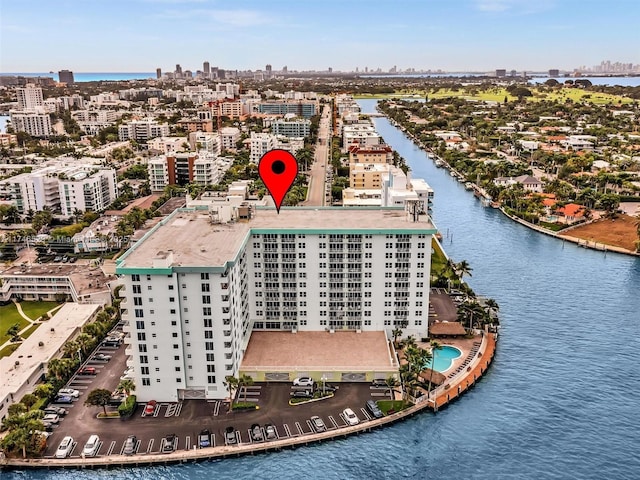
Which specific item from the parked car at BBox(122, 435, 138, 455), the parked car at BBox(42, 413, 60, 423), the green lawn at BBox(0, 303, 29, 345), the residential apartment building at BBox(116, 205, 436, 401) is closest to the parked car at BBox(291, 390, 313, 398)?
the residential apartment building at BBox(116, 205, 436, 401)

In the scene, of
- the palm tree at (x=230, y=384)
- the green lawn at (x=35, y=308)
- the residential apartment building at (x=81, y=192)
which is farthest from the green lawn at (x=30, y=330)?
the residential apartment building at (x=81, y=192)

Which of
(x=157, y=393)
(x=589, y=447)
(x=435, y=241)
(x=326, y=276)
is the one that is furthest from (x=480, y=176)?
(x=157, y=393)

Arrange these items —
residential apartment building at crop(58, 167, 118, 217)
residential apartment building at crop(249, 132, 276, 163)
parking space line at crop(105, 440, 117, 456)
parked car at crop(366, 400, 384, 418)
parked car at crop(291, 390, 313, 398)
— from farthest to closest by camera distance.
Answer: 1. residential apartment building at crop(249, 132, 276, 163)
2. residential apartment building at crop(58, 167, 118, 217)
3. parked car at crop(291, 390, 313, 398)
4. parked car at crop(366, 400, 384, 418)
5. parking space line at crop(105, 440, 117, 456)

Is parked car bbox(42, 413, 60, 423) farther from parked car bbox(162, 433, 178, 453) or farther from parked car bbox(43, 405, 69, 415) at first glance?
parked car bbox(162, 433, 178, 453)

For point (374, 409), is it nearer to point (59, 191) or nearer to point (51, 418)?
point (51, 418)

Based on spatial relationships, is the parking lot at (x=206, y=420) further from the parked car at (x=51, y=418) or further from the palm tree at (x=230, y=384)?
the palm tree at (x=230, y=384)

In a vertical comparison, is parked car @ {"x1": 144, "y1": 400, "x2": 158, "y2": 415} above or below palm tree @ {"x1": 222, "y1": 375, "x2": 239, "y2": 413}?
below
